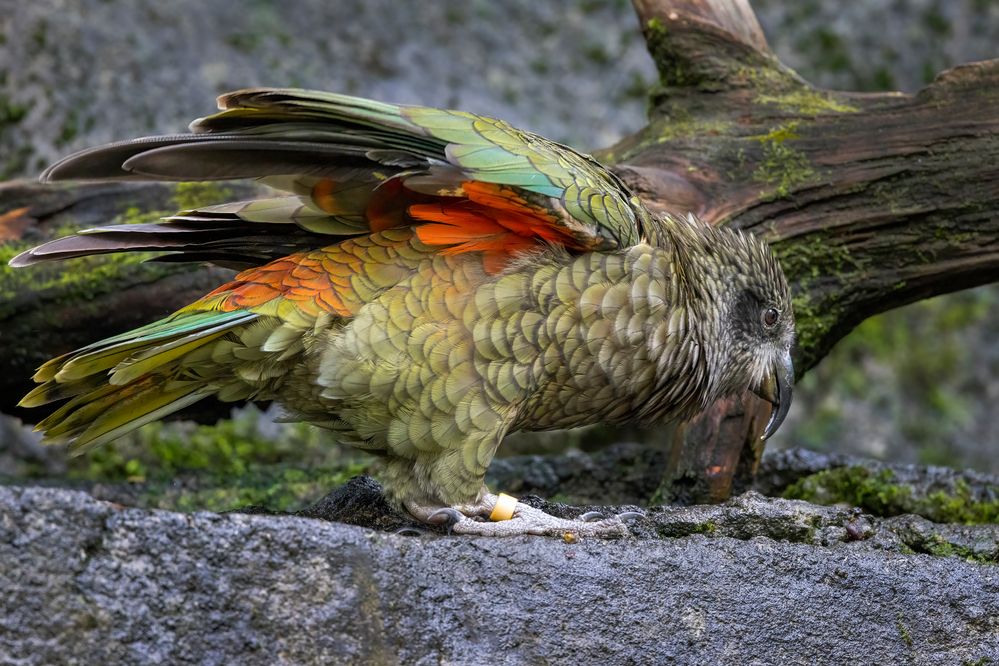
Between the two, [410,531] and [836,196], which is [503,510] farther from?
[836,196]

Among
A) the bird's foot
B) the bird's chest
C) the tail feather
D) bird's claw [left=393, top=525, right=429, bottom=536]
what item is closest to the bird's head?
the bird's chest

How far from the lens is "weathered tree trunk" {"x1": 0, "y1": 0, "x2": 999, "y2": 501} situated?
4.76 metres

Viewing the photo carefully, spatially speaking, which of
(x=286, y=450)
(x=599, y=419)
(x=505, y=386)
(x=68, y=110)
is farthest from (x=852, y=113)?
(x=68, y=110)

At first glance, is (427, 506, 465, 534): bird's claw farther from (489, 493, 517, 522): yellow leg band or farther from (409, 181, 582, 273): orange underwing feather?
(409, 181, 582, 273): orange underwing feather

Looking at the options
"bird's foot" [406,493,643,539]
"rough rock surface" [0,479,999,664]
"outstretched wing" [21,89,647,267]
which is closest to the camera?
"rough rock surface" [0,479,999,664]

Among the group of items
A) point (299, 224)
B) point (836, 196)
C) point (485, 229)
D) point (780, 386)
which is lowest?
point (780, 386)

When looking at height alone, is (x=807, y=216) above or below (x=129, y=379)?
above

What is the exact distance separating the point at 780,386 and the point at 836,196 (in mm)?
977

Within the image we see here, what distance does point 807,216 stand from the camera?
16.0ft

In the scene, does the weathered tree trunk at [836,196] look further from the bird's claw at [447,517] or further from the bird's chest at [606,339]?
the bird's claw at [447,517]

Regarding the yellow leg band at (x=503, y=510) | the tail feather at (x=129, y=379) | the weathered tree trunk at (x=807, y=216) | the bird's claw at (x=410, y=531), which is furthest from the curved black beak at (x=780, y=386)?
the tail feather at (x=129, y=379)

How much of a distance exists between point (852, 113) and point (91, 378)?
3.30 m

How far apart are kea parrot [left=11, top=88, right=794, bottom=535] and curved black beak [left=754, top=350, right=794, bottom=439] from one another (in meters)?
0.66

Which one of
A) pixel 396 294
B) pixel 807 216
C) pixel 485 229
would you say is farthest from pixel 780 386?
pixel 396 294
